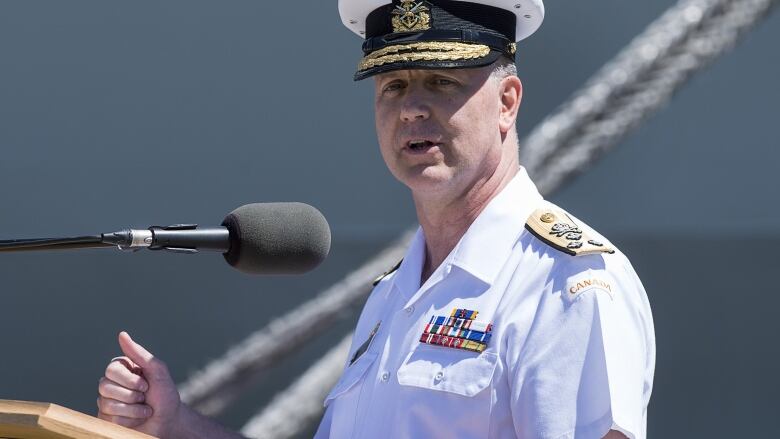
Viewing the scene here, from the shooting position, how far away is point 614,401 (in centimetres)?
154

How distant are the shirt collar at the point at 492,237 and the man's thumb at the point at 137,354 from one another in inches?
16.1

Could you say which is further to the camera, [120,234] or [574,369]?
[574,369]

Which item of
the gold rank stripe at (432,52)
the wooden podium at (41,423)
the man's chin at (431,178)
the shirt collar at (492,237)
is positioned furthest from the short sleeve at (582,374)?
the wooden podium at (41,423)

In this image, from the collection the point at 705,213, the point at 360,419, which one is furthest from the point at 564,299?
the point at 705,213

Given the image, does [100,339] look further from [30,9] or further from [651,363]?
[651,363]

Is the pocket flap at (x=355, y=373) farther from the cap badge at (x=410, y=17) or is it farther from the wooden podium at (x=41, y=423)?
the wooden podium at (x=41, y=423)

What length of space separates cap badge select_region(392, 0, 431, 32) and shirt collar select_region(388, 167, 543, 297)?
27 centimetres

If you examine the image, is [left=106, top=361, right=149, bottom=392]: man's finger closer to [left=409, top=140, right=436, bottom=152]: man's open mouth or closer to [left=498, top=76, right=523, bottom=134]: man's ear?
[left=409, top=140, right=436, bottom=152]: man's open mouth

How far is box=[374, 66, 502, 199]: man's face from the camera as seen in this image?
183 centimetres

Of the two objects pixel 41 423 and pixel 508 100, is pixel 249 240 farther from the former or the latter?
pixel 508 100

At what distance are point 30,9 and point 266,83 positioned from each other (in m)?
0.61

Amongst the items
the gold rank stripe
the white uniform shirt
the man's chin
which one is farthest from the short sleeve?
the gold rank stripe

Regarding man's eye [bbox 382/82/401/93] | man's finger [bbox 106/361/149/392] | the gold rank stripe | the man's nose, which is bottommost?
man's finger [bbox 106/361/149/392]

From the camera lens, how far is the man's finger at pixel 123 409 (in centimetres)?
170
